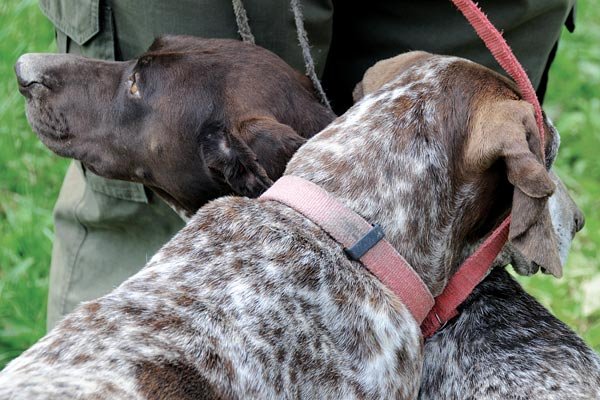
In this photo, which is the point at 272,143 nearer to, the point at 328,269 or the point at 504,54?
the point at 328,269

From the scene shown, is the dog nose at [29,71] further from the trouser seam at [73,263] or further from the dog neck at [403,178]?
the dog neck at [403,178]

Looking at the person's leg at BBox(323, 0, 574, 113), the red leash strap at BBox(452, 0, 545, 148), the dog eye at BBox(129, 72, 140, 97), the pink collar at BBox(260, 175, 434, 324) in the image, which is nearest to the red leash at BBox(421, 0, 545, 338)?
the red leash strap at BBox(452, 0, 545, 148)

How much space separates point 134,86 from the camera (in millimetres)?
4219

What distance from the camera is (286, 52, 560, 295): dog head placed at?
3637 mm

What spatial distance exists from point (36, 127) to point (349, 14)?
1.39 meters

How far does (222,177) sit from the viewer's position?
409 centimetres

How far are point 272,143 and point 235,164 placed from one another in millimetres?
154

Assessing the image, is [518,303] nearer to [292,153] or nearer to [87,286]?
[292,153]

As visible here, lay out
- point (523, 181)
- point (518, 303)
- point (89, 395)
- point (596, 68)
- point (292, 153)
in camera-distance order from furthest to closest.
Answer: point (596, 68)
point (518, 303)
point (292, 153)
point (523, 181)
point (89, 395)

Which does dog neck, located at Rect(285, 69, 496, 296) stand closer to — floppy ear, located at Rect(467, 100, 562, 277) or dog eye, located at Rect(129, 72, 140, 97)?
floppy ear, located at Rect(467, 100, 562, 277)

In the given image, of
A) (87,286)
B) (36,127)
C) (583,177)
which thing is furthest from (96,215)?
(583,177)

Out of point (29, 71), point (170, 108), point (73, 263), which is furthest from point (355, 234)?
point (73, 263)

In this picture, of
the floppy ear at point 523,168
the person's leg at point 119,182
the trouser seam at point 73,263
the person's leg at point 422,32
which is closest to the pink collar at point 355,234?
the floppy ear at point 523,168

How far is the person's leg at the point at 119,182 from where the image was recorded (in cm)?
434
